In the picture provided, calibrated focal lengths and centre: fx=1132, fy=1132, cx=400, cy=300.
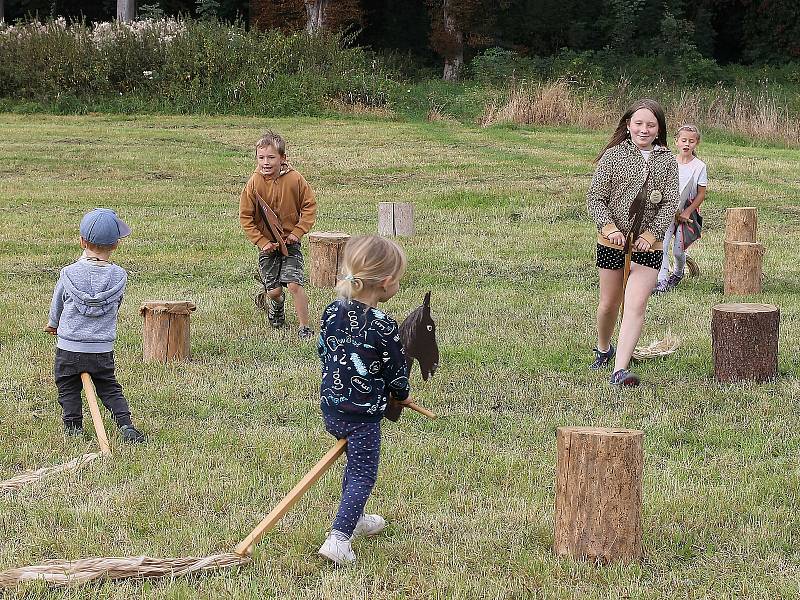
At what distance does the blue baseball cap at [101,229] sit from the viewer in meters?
6.02

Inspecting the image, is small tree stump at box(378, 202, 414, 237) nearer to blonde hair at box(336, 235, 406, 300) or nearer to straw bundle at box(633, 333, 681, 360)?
straw bundle at box(633, 333, 681, 360)

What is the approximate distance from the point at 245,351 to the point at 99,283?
2.16m

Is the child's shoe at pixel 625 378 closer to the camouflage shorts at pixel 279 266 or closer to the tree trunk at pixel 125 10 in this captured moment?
the camouflage shorts at pixel 279 266

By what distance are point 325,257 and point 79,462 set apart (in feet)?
16.1

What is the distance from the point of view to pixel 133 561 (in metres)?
4.35

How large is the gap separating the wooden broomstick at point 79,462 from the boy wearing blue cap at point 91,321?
4.2 inches

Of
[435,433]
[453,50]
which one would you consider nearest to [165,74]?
[453,50]

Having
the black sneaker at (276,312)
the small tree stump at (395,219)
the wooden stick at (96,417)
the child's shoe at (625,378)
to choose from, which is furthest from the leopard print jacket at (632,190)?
the small tree stump at (395,219)

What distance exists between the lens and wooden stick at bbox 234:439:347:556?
14.5ft

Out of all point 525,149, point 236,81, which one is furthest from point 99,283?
point 236,81

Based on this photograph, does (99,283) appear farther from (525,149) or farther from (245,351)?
(525,149)

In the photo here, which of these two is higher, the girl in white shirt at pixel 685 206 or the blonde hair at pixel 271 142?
the blonde hair at pixel 271 142

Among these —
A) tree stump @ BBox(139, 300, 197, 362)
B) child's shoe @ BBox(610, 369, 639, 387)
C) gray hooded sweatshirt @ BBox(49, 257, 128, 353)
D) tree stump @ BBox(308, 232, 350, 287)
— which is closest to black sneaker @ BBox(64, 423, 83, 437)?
gray hooded sweatshirt @ BBox(49, 257, 128, 353)

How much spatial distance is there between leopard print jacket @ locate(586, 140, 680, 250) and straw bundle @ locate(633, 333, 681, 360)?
1.00m
